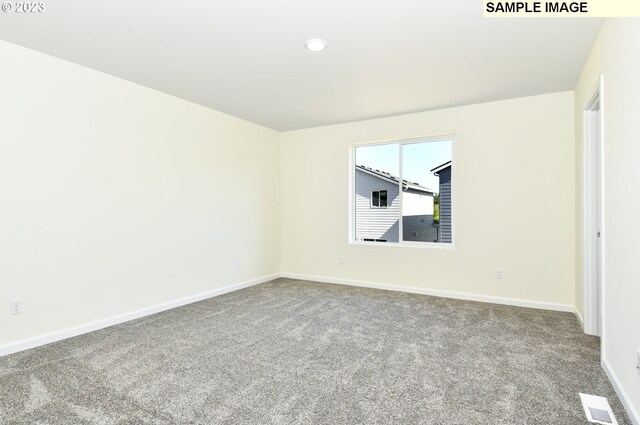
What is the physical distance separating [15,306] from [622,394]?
13.8 ft

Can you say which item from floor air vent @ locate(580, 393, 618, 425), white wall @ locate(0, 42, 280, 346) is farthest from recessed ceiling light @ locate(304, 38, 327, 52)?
floor air vent @ locate(580, 393, 618, 425)

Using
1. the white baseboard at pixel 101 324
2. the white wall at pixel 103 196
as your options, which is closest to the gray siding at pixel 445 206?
the white wall at pixel 103 196

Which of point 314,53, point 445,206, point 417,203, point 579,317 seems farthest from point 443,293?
point 314,53

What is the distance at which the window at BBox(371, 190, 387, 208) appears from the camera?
16.4 ft

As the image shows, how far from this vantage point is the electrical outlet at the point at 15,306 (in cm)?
259

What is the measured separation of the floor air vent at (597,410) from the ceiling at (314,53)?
2431mm

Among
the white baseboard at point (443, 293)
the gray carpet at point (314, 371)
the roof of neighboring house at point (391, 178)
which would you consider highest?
the roof of neighboring house at point (391, 178)

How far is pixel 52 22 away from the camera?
231cm

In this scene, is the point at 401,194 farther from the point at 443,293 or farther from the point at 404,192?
the point at 443,293

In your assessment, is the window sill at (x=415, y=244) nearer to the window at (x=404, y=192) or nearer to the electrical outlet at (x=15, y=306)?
the window at (x=404, y=192)

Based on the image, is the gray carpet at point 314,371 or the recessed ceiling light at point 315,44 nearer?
the gray carpet at point 314,371

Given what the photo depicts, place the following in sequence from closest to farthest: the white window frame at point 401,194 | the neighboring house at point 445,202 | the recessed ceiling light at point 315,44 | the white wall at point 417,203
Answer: the recessed ceiling light at point 315,44 → the white window frame at point 401,194 → the neighboring house at point 445,202 → the white wall at point 417,203

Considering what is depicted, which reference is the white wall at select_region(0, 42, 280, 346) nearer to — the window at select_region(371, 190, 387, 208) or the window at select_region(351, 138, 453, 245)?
the window at select_region(351, 138, 453, 245)

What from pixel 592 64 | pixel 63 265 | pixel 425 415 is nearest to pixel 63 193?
pixel 63 265
